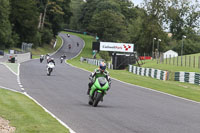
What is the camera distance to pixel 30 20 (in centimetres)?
9325

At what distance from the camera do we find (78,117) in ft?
36.9

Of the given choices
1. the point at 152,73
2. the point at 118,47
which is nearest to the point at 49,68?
the point at 152,73

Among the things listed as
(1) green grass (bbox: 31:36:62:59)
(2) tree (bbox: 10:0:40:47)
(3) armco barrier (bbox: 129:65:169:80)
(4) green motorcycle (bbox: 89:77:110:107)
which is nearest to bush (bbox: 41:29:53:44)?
(1) green grass (bbox: 31:36:62:59)

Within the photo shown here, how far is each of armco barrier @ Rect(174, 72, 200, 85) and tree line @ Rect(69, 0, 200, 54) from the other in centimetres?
3057

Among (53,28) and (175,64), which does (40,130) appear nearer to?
(175,64)

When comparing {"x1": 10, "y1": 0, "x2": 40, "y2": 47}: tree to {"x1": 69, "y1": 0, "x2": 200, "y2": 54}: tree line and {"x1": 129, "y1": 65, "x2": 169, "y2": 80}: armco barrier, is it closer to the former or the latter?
{"x1": 69, "y1": 0, "x2": 200, "y2": 54}: tree line

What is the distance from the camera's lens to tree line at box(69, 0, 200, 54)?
9262 centimetres

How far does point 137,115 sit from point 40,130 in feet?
15.0

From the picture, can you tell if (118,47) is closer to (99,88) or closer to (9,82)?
(9,82)

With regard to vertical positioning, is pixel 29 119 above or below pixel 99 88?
below

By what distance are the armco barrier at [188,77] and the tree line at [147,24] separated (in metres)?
30.6

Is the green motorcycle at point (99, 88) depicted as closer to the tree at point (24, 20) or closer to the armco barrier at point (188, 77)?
the armco barrier at point (188, 77)

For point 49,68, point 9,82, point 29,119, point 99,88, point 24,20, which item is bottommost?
point 9,82

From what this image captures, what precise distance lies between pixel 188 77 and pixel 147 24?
197 ft
